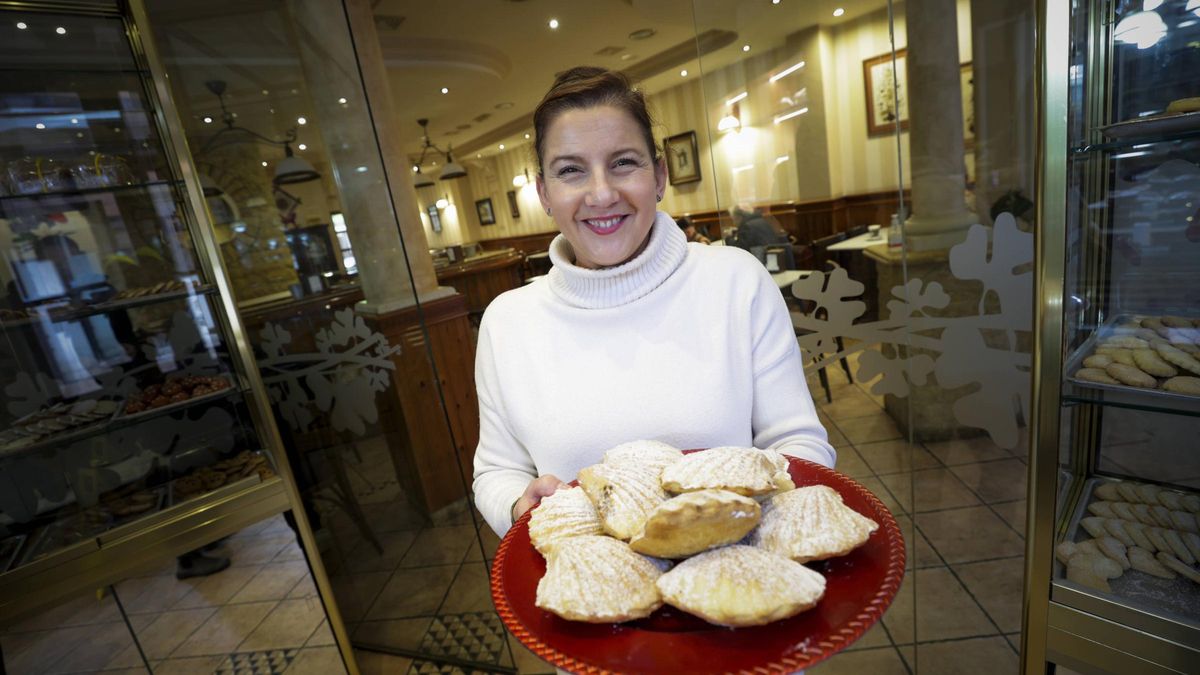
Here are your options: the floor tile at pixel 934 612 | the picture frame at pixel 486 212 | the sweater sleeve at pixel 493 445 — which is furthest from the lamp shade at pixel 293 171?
the picture frame at pixel 486 212

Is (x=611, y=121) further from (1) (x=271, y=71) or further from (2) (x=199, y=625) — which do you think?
(2) (x=199, y=625)

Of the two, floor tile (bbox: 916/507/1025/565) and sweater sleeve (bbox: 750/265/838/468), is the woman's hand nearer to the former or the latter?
sweater sleeve (bbox: 750/265/838/468)

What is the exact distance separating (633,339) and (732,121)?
1.54 metres

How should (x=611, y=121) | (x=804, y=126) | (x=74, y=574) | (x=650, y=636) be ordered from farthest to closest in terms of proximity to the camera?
(x=804, y=126)
(x=74, y=574)
(x=611, y=121)
(x=650, y=636)

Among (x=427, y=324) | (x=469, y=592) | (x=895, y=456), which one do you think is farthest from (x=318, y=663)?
(x=895, y=456)

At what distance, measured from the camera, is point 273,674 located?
7.24 feet

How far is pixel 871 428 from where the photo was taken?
1992 mm

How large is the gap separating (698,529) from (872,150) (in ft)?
5.33

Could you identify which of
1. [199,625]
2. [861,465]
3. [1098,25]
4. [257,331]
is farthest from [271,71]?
[861,465]

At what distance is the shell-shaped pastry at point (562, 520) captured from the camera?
79 centimetres

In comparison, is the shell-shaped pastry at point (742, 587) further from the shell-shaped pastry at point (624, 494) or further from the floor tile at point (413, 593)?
Result: the floor tile at point (413, 593)

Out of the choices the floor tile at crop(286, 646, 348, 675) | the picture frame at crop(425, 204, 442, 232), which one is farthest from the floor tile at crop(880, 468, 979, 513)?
the picture frame at crop(425, 204, 442, 232)

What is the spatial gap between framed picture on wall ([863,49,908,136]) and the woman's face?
1.12m

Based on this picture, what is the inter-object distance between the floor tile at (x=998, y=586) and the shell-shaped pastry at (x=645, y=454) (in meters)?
1.84
